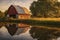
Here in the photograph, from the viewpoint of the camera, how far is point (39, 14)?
2125 mm

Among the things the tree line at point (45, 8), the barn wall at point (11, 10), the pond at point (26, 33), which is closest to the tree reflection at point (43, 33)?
the pond at point (26, 33)

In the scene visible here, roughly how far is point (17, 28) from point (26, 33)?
17 centimetres

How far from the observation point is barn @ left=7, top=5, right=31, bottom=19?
221 centimetres

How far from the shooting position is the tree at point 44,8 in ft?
6.79

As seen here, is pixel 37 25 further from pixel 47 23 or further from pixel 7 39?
pixel 7 39

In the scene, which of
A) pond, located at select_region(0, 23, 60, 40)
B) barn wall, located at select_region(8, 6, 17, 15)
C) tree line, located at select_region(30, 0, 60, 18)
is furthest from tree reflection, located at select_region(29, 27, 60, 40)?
barn wall, located at select_region(8, 6, 17, 15)

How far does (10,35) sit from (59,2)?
741mm

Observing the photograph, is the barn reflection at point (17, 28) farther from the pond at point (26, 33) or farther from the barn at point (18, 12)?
the barn at point (18, 12)

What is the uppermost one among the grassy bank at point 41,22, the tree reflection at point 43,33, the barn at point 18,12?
the barn at point 18,12

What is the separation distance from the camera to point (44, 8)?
2.11m

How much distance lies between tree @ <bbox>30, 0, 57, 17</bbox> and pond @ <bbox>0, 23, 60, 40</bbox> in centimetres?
18

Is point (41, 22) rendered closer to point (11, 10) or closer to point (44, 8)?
point (44, 8)

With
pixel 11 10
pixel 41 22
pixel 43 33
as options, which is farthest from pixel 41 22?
pixel 11 10

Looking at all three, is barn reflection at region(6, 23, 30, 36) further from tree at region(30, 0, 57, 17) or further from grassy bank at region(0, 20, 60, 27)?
tree at region(30, 0, 57, 17)
